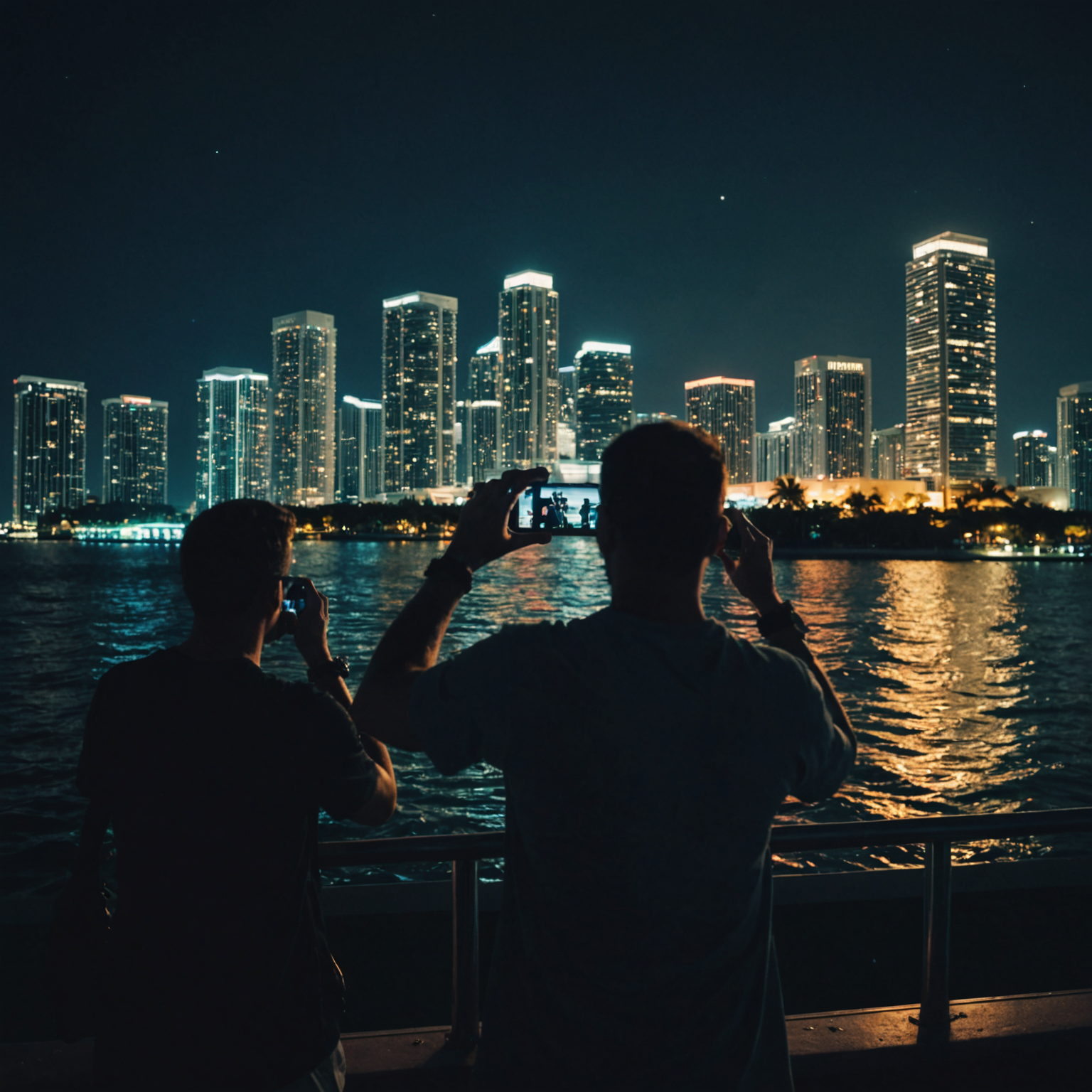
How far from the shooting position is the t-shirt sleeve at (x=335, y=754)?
1.58m

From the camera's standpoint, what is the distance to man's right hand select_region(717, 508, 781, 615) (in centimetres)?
166

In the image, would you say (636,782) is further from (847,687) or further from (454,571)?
(847,687)

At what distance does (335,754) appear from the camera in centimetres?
159

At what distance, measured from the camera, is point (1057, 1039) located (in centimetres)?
263

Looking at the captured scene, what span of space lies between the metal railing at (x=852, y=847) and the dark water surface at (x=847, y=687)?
3.50 ft

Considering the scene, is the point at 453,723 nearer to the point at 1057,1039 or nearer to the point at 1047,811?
the point at 1047,811

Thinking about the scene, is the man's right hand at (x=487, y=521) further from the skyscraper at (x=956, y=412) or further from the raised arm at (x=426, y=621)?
the skyscraper at (x=956, y=412)

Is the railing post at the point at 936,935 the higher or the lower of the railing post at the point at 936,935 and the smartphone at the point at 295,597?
the lower

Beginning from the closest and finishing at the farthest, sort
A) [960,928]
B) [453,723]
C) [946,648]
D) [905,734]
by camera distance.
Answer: [453,723]
[960,928]
[905,734]
[946,648]

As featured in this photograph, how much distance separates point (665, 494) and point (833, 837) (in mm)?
1681

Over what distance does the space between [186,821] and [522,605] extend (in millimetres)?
43733

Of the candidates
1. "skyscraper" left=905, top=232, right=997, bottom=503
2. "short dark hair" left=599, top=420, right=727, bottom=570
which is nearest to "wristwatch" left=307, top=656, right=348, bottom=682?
"short dark hair" left=599, top=420, right=727, bottom=570

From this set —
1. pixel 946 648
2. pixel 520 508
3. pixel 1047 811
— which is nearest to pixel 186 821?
pixel 520 508

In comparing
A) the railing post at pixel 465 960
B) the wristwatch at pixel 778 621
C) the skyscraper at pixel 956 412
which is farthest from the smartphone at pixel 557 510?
the skyscraper at pixel 956 412
